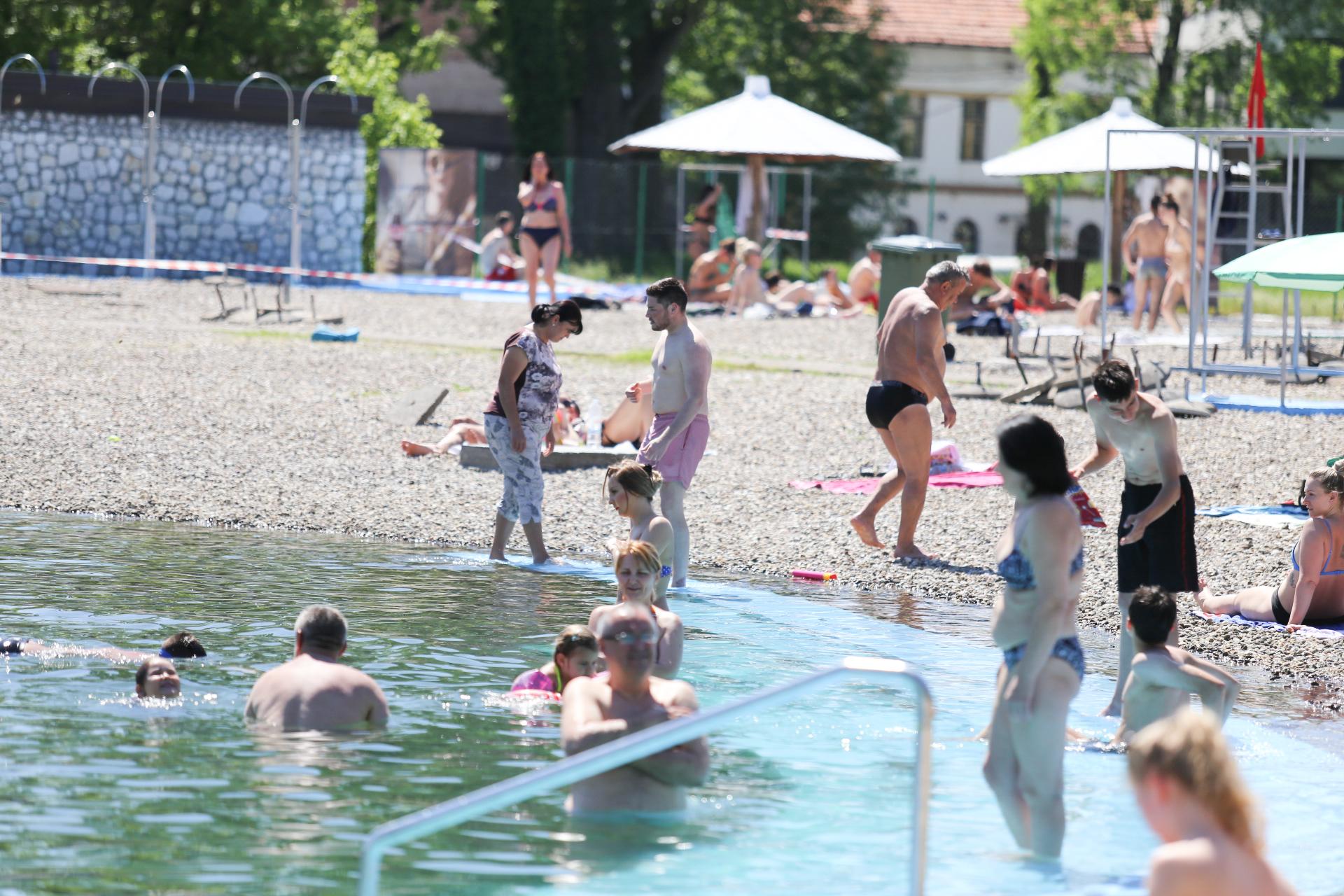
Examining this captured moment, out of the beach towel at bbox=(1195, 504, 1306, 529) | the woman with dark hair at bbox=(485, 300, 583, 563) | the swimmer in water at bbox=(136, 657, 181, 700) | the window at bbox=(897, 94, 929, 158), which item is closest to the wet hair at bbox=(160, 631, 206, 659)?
the swimmer in water at bbox=(136, 657, 181, 700)

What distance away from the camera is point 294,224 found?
28203mm

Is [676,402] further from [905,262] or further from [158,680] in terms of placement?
[905,262]

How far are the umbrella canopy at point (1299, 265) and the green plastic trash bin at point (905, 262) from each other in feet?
18.1

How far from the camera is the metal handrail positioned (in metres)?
3.73

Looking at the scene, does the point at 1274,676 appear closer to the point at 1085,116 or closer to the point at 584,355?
the point at 584,355

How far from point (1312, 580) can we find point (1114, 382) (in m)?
2.35

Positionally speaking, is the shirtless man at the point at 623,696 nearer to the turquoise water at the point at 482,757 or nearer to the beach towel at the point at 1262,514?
the turquoise water at the point at 482,757

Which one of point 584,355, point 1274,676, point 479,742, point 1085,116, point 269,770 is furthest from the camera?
point 1085,116

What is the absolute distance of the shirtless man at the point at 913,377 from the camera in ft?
33.4

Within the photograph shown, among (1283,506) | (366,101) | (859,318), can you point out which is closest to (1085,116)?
(859,318)

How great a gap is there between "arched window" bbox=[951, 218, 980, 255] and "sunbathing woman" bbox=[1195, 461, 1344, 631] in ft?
149

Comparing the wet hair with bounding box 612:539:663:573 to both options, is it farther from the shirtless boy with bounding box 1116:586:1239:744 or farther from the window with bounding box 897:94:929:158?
the window with bounding box 897:94:929:158

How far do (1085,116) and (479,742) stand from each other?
3516cm

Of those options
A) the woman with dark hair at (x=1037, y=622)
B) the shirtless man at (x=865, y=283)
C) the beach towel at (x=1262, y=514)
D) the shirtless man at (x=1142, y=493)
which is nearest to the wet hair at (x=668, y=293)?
the shirtless man at (x=1142, y=493)
